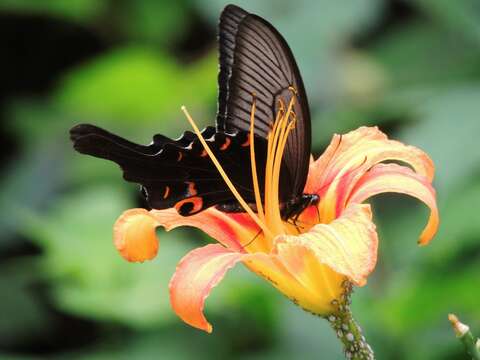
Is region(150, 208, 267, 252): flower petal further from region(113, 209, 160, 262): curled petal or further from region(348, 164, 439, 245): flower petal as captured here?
region(348, 164, 439, 245): flower petal

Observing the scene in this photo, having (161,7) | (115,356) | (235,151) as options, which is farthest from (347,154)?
(161,7)

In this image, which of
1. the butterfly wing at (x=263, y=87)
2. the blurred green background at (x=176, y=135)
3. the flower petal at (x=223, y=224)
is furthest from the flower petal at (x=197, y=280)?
the blurred green background at (x=176, y=135)

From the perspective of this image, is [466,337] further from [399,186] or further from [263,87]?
[263,87]

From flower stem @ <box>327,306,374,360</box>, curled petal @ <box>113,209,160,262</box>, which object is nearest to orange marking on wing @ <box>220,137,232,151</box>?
curled petal @ <box>113,209,160,262</box>

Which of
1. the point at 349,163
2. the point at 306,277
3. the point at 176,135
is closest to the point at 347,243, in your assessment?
the point at 306,277

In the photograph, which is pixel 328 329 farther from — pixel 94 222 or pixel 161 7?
pixel 161 7

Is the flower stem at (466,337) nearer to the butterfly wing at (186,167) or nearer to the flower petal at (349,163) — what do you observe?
the flower petal at (349,163)
